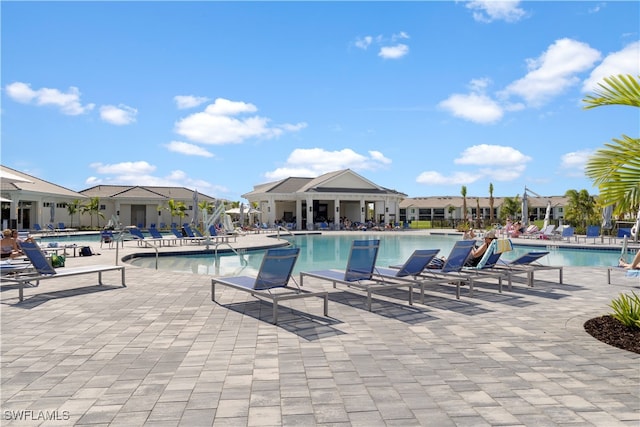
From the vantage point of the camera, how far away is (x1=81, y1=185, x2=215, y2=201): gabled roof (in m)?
44.0

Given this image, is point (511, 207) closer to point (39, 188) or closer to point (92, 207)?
point (92, 207)

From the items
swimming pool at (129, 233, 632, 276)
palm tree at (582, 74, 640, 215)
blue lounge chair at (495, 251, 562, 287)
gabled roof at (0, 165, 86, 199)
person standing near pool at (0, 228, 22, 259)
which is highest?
gabled roof at (0, 165, 86, 199)

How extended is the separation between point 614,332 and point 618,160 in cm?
201

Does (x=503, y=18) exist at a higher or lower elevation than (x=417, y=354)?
higher

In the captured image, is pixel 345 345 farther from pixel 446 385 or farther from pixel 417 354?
pixel 446 385

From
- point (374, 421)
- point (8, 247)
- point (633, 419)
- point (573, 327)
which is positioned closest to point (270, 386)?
point (374, 421)

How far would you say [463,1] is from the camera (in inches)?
401

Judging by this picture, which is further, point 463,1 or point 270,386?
point 463,1

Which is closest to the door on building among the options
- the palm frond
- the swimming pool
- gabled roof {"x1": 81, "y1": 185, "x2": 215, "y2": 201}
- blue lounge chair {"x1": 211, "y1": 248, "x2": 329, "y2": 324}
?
gabled roof {"x1": 81, "y1": 185, "x2": 215, "y2": 201}

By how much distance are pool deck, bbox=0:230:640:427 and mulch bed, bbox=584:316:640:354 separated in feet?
0.48

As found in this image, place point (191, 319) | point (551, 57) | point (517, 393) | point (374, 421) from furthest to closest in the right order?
point (551, 57)
point (191, 319)
point (517, 393)
point (374, 421)

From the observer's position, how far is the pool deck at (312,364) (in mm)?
3205

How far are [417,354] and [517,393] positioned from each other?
1.17 meters

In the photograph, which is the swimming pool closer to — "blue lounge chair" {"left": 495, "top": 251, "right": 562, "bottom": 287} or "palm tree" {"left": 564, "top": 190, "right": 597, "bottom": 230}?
"blue lounge chair" {"left": 495, "top": 251, "right": 562, "bottom": 287}
